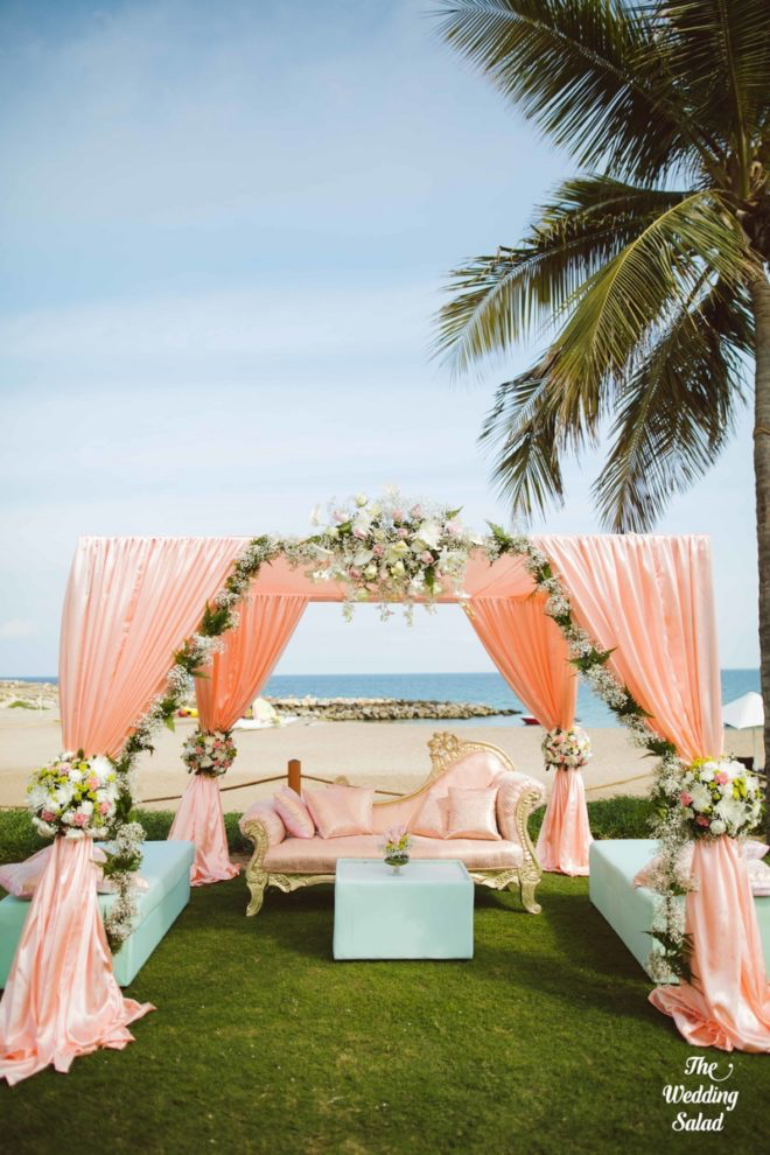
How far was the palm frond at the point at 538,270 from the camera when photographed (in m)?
7.62

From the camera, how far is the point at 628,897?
18.0 ft

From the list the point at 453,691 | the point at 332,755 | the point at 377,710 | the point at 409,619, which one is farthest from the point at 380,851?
the point at 453,691

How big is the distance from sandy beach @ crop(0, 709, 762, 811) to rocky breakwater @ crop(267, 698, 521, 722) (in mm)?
2003

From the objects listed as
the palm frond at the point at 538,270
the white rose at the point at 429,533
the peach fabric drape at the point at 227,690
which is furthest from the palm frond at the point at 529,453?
the white rose at the point at 429,533

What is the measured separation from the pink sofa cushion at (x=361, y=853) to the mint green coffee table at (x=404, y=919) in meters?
1.08

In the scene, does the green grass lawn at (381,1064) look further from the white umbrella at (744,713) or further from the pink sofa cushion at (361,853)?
the white umbrella at (744,713)

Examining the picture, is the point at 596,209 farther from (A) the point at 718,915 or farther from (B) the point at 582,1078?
(B) the point at 582,1078

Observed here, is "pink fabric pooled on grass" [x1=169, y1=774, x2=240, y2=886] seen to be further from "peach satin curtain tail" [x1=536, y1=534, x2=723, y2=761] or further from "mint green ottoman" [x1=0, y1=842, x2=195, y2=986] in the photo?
"peach satin curtain tail" [x1=536, y1=534, x2=723, y2=761]

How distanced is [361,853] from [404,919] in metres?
1.23

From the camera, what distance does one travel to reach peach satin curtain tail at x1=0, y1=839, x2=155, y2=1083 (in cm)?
395

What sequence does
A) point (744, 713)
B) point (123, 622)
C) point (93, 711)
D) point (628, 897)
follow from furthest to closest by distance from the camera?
point (744, 713)
point (628, 897)
point (123, 622)
point (93, 711)

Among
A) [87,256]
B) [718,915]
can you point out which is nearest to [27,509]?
[87,256]

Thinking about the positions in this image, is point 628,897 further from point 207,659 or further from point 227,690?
point 227,690

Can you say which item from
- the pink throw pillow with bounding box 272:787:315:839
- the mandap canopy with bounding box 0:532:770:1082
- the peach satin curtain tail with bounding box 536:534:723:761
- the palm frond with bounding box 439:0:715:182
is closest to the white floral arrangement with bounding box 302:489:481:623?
the mandap canopy with bounding box 0:532:770:1082
